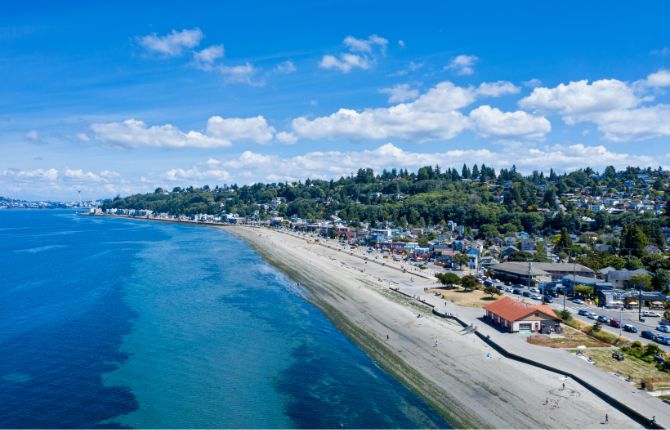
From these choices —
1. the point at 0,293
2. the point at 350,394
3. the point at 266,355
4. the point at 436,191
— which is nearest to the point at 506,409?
the point at 350,394

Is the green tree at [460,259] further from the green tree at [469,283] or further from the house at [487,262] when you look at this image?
the green tree at [469,283]

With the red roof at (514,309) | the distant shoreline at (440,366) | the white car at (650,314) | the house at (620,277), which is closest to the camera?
the distant shoreline at (440,366)

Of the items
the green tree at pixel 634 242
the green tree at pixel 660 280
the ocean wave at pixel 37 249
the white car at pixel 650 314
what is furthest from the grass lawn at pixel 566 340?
the ocean wave at pixel 37 249

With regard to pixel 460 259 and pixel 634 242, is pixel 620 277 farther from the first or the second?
pixel 460 259

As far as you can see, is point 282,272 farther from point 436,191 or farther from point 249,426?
point 436,191

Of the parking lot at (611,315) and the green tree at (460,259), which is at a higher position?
the green tree at (460,259)

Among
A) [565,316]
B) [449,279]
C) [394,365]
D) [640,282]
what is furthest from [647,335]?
[449,279]
